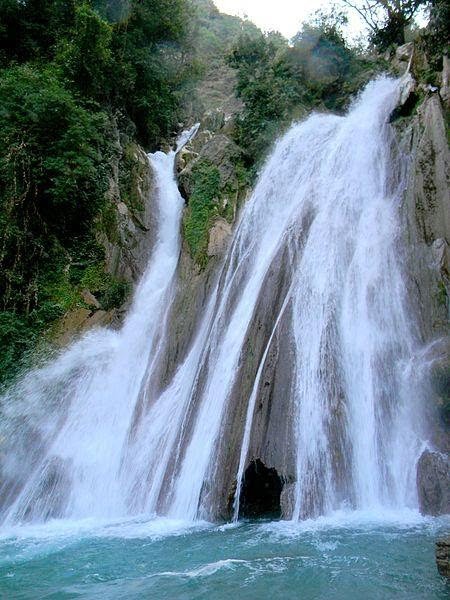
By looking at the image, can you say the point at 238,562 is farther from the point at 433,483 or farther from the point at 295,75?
the point at 295,75

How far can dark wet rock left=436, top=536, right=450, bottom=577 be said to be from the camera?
202 inches

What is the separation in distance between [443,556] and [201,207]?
1314 cm

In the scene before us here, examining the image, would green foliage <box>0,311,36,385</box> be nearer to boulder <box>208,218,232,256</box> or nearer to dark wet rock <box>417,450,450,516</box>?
boulder <box>208,218,232,256</box>

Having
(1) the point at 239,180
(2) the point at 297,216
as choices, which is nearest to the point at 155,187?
(1) the point at 239,180

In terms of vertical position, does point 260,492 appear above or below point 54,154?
below

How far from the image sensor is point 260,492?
32.1 ft

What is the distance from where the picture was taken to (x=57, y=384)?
13.9 m

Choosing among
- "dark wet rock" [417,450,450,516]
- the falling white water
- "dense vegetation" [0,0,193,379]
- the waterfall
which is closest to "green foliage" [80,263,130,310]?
"dense vegetation" [0,0,193,379]

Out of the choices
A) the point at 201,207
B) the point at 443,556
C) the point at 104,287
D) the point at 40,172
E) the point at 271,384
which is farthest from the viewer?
the point at 40,172

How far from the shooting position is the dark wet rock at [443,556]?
5125mm

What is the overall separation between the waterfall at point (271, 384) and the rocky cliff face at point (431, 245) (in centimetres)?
28

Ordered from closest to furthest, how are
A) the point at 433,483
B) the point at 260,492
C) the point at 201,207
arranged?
the point at 433,483 → the point at 260,492 → the point at 201,207

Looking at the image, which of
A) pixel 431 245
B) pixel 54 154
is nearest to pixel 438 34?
pixel 431 245

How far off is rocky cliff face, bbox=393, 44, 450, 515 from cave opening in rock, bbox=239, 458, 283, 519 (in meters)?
2.55
